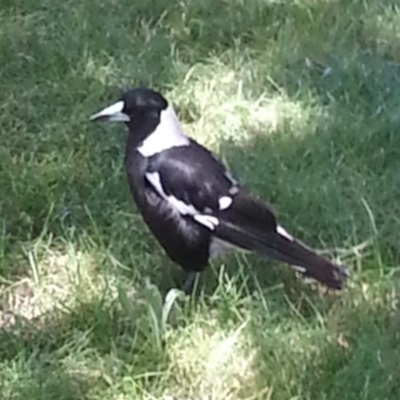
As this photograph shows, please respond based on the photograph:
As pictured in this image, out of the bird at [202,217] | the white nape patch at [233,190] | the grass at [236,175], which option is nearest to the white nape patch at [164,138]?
the bird at [202,217]

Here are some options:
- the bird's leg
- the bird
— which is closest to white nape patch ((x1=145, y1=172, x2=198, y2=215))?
the bird

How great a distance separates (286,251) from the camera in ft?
10.3

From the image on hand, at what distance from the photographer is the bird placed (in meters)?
3.14

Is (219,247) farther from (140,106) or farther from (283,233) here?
(140,106)

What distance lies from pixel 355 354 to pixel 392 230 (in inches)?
22.9

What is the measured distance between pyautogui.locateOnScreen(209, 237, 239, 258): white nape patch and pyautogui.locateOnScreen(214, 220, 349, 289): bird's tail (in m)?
0.03

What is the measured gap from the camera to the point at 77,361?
305 centimetres

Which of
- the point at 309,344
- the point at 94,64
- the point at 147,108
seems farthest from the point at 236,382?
the point at 94,64

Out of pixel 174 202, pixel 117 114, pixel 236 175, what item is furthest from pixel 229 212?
pixel 236 175

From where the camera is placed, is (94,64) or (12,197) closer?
(12,197)

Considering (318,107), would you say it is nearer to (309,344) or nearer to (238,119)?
(238,119)

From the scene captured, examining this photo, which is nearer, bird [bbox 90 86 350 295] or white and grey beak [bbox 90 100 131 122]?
bird [bbox 90 86 350 295]

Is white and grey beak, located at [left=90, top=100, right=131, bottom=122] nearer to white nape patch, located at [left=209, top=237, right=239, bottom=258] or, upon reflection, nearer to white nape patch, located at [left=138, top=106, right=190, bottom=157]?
white nape patch, located at [left=138, top=106, right=190, bottom=157]

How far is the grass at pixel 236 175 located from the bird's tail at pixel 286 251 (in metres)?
0.10
